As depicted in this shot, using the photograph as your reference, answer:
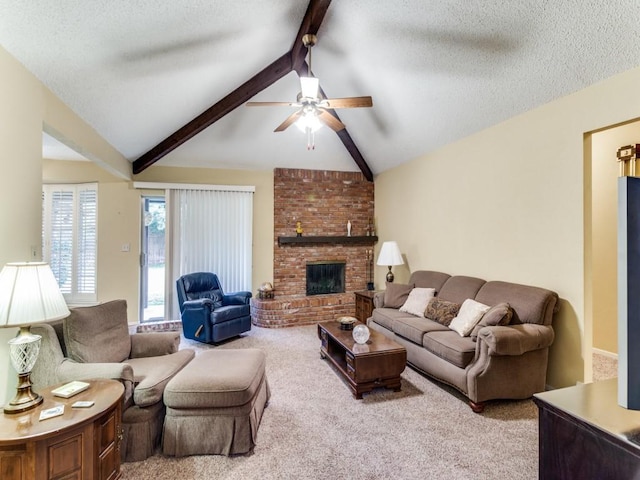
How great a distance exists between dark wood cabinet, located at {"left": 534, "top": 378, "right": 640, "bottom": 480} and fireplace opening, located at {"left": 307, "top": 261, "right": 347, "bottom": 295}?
4686 millimetres

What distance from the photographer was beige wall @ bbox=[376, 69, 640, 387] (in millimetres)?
2672

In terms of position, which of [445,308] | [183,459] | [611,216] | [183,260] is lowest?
[183,459]

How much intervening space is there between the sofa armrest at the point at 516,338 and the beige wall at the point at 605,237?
66.8 inches

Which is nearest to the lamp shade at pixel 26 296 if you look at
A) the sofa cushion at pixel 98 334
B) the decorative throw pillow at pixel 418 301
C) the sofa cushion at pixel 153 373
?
the sofa cushion at pixel 98 334

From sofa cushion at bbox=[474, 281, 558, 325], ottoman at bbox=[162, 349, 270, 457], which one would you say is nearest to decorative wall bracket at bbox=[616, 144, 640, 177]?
sofa cushion at bbox=[474, 281, 558, 325]

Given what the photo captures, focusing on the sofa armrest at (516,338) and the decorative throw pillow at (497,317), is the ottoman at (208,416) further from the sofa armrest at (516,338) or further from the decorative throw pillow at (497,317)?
the decorative throw pillow at (497,317)

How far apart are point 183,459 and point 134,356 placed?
3.23ft

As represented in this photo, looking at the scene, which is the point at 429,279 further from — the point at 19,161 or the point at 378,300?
the point at 19,161

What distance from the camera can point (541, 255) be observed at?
301 cm

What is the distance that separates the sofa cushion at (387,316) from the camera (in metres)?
3.68

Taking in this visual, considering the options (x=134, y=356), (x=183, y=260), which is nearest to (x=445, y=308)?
(x=134, y=356)

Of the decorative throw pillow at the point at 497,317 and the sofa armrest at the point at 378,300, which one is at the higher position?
the decorative throw pillow at the point at 497,317

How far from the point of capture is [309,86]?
107 inches

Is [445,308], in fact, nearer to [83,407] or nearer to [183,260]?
[83,407]
